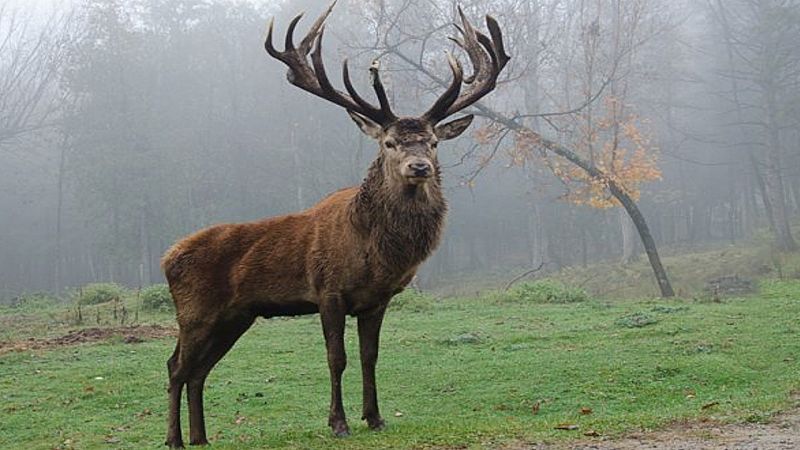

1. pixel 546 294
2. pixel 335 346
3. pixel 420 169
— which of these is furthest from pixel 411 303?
pixel 420 169

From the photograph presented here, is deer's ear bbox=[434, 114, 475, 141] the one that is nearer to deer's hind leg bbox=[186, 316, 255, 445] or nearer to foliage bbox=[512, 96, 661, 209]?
deer's hind leg bbox=[186, 316, 255, 445]

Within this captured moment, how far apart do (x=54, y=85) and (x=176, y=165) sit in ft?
33.6

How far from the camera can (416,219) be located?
664 centimetres

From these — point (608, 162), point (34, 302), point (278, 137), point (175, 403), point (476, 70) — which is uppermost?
point (278, 137)

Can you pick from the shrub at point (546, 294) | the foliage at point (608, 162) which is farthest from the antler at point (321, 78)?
the foliage at point (608, 162)

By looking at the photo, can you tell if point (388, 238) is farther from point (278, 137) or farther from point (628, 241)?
point (278, 137)

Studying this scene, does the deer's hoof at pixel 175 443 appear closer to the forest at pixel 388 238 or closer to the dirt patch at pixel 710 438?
the forest at pixel 388 238

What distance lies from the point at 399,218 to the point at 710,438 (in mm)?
2643

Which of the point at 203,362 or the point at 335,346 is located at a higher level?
the point at 335,346

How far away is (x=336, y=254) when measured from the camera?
670 centimetres

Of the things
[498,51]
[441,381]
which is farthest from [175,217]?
[498,51]

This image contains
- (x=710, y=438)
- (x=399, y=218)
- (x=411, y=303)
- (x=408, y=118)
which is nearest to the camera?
(x=710, y=438)

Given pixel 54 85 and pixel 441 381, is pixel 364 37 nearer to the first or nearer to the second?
pixel 54 85

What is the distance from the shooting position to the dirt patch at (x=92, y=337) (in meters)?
14.6
